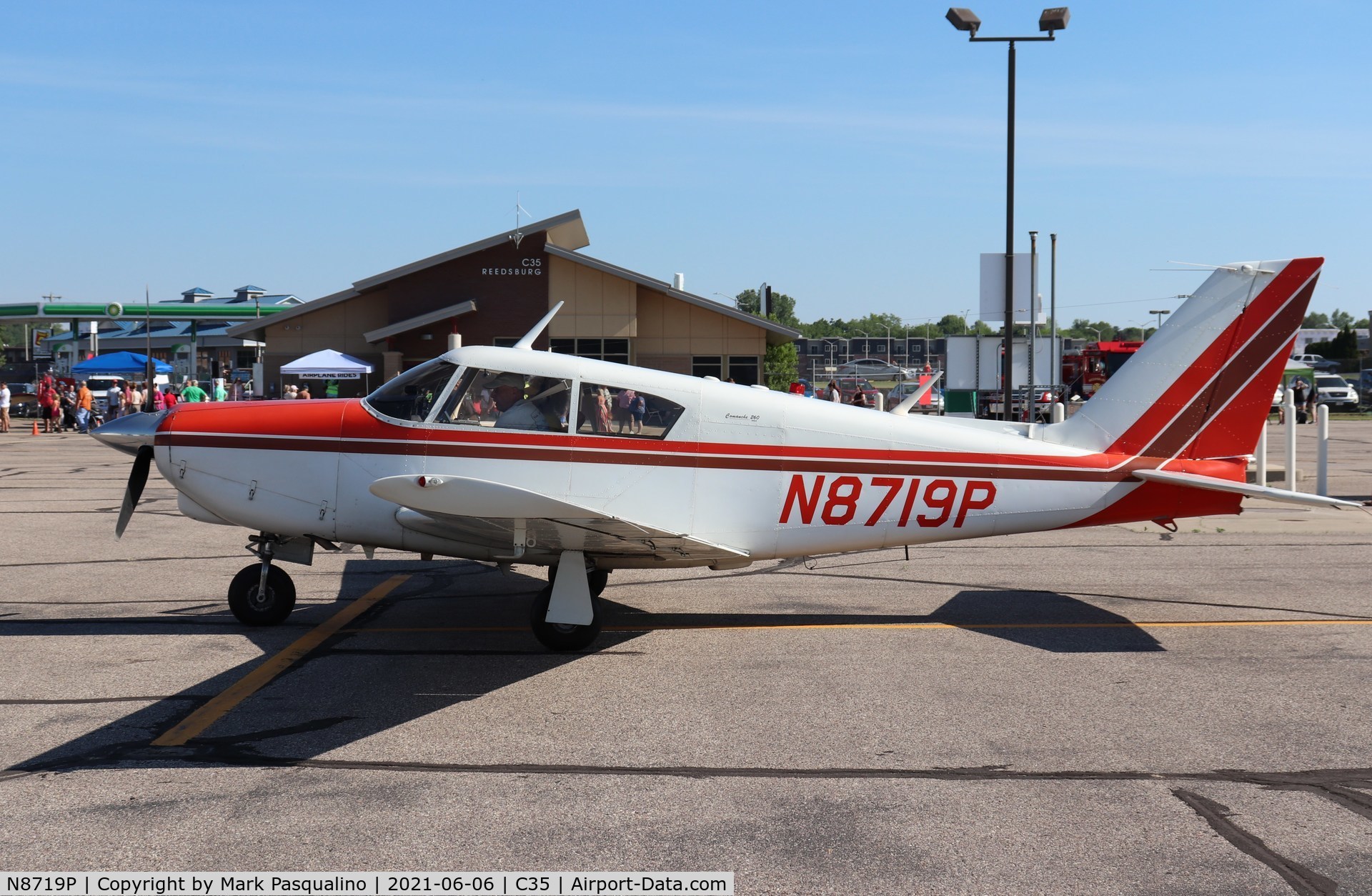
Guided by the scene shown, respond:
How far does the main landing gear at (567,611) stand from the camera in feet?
25.1

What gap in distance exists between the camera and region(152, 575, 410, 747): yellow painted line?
19.7 ft

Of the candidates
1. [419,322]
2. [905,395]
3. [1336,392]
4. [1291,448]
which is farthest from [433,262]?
[1336,392]

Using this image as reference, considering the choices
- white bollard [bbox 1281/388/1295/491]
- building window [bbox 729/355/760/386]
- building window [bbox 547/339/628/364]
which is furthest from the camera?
building window [bbox 729/355/760/386]

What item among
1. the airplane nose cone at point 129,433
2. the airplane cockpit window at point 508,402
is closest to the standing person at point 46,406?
the airplane nose cone at point 129,433

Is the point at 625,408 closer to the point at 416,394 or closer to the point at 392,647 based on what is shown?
the point at 416,394

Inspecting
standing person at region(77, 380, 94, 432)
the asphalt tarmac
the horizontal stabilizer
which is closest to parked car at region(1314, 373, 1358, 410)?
the asphalt tarmac

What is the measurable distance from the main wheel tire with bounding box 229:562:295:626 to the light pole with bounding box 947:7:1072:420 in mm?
12432

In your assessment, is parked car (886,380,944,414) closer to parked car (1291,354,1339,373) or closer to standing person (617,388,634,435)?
parked car (1291,354,1339,373)

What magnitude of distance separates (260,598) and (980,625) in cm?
549

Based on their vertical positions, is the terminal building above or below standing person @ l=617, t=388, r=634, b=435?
above

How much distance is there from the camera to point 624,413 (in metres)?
A: 8.00

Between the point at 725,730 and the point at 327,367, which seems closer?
the point at 725,730

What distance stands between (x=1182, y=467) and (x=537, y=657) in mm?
5023

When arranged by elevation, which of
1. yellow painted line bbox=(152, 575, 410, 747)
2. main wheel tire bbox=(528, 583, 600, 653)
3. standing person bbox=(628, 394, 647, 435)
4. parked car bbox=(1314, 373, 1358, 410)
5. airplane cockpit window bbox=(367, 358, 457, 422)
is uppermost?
parked car bbox=(1314, 373, 1358, 410)
